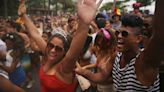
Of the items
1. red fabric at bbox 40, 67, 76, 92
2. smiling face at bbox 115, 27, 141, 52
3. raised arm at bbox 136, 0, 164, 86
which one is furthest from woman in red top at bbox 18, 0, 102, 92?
raised arm at bbox 136, 0, 164, 86

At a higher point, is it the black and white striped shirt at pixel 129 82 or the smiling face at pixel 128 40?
the smiling face at pixel 128 40

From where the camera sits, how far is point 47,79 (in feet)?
12.8

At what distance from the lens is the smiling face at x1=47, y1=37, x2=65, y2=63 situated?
4.11m

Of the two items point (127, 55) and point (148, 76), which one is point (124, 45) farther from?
point (148, 76)

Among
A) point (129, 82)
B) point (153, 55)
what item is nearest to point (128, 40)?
point (129, 82)

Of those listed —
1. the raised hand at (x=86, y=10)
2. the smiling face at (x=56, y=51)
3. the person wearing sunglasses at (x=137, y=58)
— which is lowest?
the smiling face at (x=56, y=51)

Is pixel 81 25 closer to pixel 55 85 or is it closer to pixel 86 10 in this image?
pixel 86 10

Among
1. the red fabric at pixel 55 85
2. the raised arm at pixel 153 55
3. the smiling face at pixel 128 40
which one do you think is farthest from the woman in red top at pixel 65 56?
the raised arm at pixel 153 55

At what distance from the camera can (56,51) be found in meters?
4.11

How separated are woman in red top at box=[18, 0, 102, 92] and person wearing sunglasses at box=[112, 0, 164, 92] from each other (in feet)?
1.17

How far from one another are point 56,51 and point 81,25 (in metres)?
0.72

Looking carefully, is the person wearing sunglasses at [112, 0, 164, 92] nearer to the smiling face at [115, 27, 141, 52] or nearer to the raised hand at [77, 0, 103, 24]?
the smiling face at [115, 27, 141, 52]

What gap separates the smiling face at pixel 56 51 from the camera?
411 centimetres

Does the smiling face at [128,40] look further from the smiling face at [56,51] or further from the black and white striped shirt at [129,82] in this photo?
the smiling face at [56,51]
